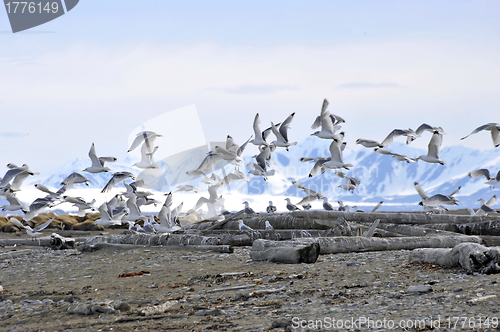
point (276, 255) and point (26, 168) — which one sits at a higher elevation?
point (26, 168)

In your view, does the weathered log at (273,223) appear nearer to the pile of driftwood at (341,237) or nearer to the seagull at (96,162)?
the pile of driftwood at (341,237)

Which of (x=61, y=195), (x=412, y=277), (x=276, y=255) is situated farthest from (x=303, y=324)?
(x=61, y=195)

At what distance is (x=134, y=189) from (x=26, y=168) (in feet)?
14.0

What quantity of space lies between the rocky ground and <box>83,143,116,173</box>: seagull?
21.6ft

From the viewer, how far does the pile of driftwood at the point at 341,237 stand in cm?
935

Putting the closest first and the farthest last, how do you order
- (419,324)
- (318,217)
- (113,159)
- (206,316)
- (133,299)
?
(419,324) → (206,316) → (133,299) → (318,217) → (113,159)

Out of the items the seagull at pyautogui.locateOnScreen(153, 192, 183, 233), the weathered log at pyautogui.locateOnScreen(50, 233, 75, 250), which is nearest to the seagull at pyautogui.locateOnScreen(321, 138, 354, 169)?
the seagull at pyautogui.locateOnScreen(153, 192, 183, 233)

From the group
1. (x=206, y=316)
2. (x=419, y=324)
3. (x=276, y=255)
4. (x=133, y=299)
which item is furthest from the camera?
(x=276, y=255)

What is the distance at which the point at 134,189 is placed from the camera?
19844 millimetres

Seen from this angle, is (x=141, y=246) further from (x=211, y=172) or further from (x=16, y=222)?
(x=16, y=222)

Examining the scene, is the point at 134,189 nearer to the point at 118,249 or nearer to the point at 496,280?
the point at 118,249

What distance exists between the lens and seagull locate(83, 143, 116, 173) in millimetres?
18297

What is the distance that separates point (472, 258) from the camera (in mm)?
7988

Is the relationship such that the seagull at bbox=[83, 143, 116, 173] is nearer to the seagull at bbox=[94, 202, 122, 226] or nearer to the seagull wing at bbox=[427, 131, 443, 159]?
the seagull at bbox=[94, 202, 122, 226]
